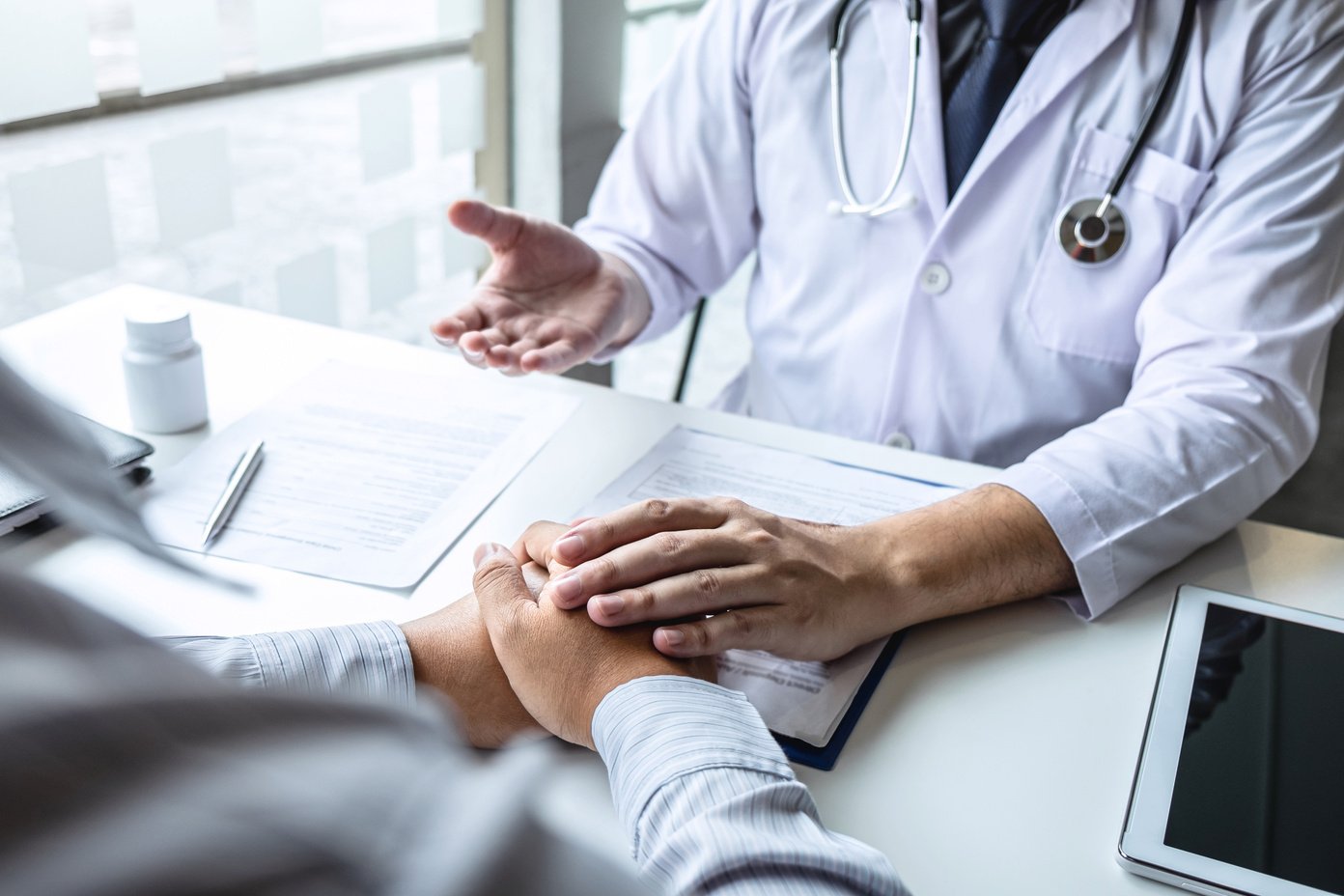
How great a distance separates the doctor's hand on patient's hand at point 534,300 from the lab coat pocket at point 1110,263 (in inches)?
19.2

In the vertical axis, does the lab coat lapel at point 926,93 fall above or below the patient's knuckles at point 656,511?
above

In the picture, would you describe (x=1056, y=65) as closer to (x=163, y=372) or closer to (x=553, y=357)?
(x=553, y=357)

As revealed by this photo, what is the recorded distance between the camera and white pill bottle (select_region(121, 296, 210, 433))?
3.16ft

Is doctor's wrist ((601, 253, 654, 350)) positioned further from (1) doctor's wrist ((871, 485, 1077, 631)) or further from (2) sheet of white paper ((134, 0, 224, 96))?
(2) sheet of white paper ((134, 0, 224, 96))

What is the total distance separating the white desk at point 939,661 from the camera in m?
0.60

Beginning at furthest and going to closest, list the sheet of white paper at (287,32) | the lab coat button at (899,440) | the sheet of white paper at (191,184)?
the sheet of white paper at (287,32) < the sheet of white paper at (191,184) < the lab coat button at (899,440)

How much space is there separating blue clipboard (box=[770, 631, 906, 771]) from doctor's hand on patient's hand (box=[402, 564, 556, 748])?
0.16 metres

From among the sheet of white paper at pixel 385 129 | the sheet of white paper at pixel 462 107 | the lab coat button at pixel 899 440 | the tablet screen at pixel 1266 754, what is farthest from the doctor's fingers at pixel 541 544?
the sheet of white paper at pixel 462 107

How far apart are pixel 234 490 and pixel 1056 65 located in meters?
0.96

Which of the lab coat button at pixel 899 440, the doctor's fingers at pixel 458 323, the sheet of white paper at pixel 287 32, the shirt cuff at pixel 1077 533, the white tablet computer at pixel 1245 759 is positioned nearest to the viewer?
the white tablet computer at pixel 1245 759

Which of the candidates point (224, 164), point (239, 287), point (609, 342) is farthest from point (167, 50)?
point (609, 342)

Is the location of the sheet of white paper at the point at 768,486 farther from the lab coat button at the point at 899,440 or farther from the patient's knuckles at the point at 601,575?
the lab coat button at the point at 899,440

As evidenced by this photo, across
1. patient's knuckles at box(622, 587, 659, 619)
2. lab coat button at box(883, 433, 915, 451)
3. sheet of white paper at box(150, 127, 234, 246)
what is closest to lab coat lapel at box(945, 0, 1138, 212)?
lab coat button at box(883, 433, 915, 451)

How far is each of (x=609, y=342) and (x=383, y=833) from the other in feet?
3.52
